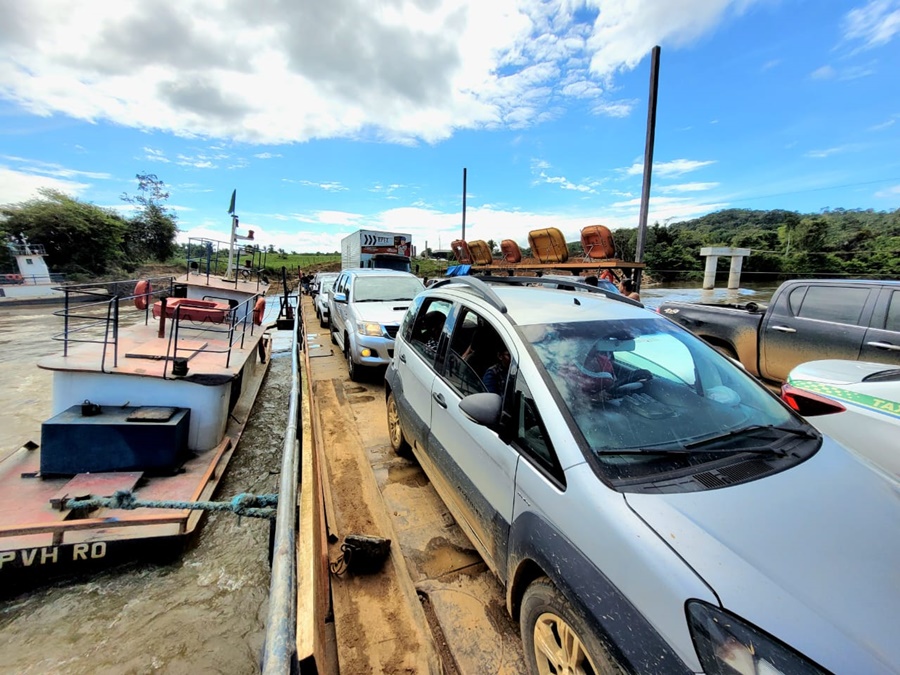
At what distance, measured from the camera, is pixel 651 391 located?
2.05m

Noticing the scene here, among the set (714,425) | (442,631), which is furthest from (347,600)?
(714,425)

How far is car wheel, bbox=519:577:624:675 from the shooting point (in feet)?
4.30

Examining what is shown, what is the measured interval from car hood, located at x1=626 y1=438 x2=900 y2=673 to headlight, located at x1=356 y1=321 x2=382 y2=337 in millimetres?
4865

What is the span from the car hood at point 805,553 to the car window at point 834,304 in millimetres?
4111

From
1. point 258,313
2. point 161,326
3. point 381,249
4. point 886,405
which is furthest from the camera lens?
point 381,249

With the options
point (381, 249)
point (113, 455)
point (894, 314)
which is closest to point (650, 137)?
point (894, 314)

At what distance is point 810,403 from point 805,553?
2.20 metres

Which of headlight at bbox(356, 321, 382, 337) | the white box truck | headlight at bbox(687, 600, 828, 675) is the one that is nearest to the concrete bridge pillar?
the white box truck

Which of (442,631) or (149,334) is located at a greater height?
(149,334)

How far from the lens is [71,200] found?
38.2 meters

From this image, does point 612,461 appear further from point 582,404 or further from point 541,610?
point 541,610

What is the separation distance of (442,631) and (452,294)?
7.03 ft

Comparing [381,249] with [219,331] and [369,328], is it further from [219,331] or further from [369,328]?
[219,331]

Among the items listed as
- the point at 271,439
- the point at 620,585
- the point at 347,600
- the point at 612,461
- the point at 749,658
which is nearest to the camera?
the point at 749,658
